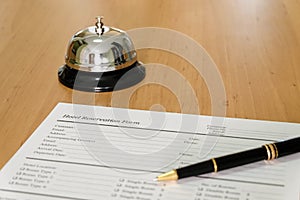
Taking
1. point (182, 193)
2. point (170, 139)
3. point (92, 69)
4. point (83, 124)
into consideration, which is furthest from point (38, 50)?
point (182, 193)

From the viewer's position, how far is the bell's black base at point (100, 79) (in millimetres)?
886

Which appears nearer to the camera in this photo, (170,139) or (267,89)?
(170,139)

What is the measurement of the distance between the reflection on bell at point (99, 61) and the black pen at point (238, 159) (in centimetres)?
29

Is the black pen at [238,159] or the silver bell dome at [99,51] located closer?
the black pen at [238,159]

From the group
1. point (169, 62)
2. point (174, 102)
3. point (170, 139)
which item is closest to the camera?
point (170, 139)

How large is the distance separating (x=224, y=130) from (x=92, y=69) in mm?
268

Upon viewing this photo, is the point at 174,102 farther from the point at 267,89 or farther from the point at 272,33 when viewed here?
the point at 272,33

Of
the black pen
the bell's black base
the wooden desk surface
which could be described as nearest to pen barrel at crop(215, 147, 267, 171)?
the black pen

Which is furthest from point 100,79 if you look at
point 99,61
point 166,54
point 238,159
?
point 238,159

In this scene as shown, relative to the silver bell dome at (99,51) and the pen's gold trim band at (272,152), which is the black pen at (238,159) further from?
the silver bell dome at (99,51)

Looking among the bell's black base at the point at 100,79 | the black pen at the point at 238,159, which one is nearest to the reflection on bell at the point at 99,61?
the bell's black base at the point at 100,79

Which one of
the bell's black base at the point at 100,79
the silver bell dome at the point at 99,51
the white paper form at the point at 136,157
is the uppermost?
the silver bell dome at the point at 99,51

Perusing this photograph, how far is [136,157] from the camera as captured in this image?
70 cm

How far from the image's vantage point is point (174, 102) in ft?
2.83
